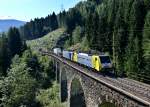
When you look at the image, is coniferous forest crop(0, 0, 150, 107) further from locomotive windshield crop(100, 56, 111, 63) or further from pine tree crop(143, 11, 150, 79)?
locomotive windshield crop(100, 56, 111, 63)

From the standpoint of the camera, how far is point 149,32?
78688 mm

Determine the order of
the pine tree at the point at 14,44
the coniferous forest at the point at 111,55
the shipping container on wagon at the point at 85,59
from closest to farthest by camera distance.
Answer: the shipping container on wagon at the point at 85,59 → the coniferous forest at the point at 111,55 → the pine tree at the point at 14,44

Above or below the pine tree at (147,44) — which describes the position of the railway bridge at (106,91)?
below

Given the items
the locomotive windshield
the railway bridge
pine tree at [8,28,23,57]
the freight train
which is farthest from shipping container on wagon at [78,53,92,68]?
pine tree at [8,28,23,57]

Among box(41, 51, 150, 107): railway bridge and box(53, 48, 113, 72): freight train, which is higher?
box(53, 48, 113, 72): freight train

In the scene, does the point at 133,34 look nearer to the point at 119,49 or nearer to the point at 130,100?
the point at 119,49

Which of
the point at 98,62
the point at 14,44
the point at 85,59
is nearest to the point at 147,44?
the point at 85,59

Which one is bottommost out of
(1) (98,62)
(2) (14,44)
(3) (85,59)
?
(3) (85,59)

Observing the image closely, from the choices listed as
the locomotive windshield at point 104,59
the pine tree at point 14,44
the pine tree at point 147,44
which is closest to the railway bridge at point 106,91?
the locomotive windshield at point 104,59

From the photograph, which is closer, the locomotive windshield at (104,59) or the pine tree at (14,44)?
the locomotive windshield at (104,59)

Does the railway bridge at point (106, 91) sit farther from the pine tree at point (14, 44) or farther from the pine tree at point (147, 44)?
the pine tree at point (14, 44)

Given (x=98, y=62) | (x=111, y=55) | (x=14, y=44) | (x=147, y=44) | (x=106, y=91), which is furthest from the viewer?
(x=14, y=44)

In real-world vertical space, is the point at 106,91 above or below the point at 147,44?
below

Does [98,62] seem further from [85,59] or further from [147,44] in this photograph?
[147,44]
